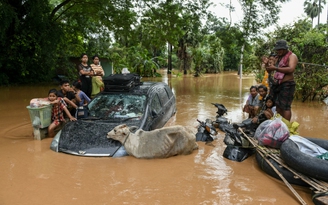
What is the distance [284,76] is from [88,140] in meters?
4.01

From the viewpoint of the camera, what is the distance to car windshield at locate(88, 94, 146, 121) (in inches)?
233

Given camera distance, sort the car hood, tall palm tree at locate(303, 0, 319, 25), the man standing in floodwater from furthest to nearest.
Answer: tall palm tree at locate(303, 0, 319, 25) → the man standing in floodwater → the car hood

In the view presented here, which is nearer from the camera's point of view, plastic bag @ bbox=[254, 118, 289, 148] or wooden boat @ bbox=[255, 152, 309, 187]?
wooden boat @ bbox=[255, 152, 309, 187]

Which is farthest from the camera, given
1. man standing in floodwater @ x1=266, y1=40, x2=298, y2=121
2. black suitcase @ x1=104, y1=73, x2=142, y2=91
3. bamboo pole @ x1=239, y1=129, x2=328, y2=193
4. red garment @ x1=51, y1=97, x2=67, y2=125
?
red garment @ x1=51, y1=97, x2=67, y2=125

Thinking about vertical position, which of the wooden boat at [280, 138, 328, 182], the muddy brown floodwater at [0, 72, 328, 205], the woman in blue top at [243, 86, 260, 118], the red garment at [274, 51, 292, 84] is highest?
the red garment at [274, 51, 292, 84]

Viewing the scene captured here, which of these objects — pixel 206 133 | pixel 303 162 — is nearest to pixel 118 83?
pixel 206 133

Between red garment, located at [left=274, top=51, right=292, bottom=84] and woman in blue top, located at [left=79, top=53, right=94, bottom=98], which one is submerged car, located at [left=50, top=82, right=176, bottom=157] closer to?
woman in blue top, located at [left=79, top=53, right=94, bottom=98]

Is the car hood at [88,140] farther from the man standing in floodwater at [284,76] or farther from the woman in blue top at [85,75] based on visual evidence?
the man standing in floodwater at [284,76]

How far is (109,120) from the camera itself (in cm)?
579

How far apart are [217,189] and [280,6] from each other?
12.5 metres

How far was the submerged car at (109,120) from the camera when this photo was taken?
515 cm

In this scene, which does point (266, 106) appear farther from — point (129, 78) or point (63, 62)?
point (63, 62)

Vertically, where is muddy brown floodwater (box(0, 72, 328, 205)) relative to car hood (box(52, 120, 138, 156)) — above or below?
below


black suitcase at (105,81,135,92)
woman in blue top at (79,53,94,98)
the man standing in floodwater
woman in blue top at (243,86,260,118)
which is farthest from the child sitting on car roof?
woman in blue top at (243,86,260,118)
